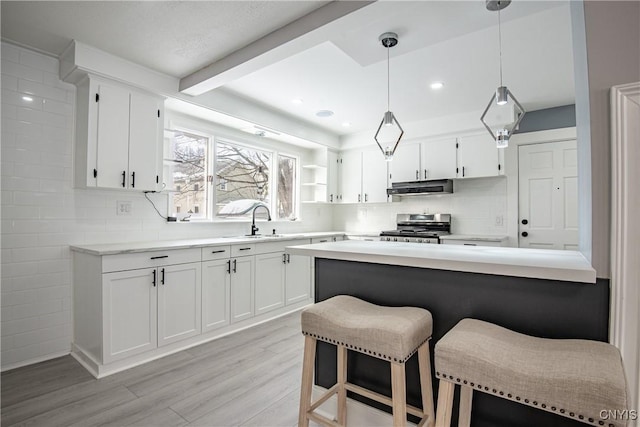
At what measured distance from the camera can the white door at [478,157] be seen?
4.09m

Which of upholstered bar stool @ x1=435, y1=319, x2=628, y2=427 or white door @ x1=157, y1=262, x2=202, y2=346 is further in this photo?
white door @ x1=157, y1=262, x2=202, y2=346

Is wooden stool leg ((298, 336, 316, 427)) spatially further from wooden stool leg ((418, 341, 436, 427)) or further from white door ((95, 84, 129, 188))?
white door ((95, 84, 129, 188))

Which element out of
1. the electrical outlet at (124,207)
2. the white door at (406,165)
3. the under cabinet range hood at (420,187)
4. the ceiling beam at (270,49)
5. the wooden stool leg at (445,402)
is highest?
the ceiling beam at (270,49)

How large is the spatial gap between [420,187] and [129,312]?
3.70 metres

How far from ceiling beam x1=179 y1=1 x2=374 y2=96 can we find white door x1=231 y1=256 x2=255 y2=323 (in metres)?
1.74

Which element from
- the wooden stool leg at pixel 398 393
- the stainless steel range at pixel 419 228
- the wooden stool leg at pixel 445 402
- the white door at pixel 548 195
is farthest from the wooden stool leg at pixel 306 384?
the white door at pixel 548 195

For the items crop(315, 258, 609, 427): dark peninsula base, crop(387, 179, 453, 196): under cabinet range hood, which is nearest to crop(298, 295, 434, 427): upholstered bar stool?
crop(315, 258, 609, 427): dark peninsula base

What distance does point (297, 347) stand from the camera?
2912 mm

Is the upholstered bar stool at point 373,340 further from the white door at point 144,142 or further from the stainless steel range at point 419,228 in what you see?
the stainless steel range at point 419,228

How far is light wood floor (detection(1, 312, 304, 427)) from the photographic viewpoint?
187cm

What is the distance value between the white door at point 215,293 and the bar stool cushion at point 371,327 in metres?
1.75

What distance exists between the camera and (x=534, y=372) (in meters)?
0.99

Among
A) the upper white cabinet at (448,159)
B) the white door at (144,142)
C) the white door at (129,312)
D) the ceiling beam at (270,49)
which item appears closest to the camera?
the ceiling beam at (270,49)

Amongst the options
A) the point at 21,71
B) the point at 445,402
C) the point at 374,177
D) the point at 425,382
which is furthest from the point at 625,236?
the point at 374,177
